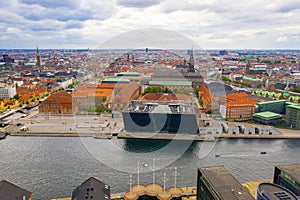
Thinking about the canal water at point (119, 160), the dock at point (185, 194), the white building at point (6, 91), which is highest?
the white building at point (6, 91)

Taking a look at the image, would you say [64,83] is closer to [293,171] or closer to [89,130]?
[89,130]

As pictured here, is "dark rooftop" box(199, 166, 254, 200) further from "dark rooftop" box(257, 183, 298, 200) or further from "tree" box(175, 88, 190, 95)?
Answer: "tree" box(175, 88, 190, 95)

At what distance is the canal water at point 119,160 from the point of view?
8422mm

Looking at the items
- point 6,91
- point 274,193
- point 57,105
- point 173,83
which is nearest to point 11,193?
point 274,193

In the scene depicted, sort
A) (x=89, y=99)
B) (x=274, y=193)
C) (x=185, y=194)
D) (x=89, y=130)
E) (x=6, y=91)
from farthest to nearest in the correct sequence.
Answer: (x=6, y=91) < (x=89, y=99) < (x=89, y=130) < (x=185, y=194) < (x=274, y=193)

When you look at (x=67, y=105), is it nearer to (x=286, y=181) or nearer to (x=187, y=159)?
(x=187, y=159)

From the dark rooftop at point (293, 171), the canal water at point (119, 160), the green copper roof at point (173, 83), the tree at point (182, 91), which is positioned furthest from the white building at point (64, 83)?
the dark rooftop at point (293, 171)

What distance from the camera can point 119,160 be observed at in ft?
32.2

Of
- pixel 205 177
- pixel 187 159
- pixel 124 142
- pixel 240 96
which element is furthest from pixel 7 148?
pixel 240 96

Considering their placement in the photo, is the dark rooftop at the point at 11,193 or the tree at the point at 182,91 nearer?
the dark rooftop at the point at 11,193

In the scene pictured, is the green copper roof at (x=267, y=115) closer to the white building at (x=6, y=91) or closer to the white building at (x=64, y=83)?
the white building at (x=64, y=83)

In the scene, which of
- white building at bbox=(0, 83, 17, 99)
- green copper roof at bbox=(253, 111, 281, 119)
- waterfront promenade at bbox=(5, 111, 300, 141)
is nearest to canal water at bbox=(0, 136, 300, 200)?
waterfront promenade at bbox=(5, 111, 300, 141)

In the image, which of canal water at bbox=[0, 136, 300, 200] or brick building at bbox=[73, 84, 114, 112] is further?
brick building at bbox=[73, 84, 114, 112]

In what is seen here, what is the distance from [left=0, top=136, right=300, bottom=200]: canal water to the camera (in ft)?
27.6
